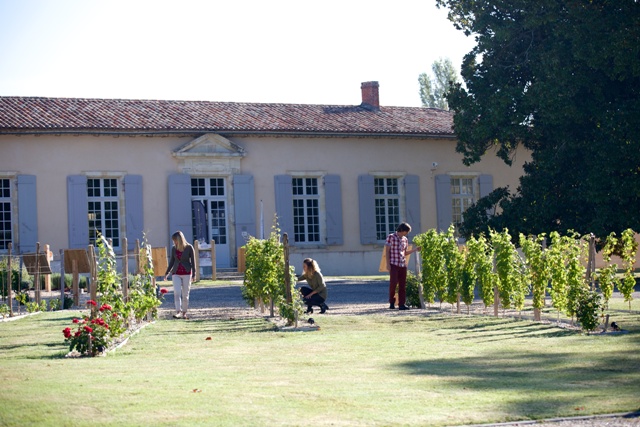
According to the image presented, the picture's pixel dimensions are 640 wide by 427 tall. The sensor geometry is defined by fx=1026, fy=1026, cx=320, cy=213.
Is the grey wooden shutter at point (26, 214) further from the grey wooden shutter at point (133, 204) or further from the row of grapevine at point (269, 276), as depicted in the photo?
the row of grapevine at point (269, 276)

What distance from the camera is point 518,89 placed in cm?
2361

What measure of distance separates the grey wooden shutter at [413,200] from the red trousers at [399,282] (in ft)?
46.3

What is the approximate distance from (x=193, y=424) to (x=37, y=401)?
4.34 ft

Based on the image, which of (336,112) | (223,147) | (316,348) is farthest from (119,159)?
(316,348)

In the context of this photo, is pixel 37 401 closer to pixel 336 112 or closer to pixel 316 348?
pixel 316 348

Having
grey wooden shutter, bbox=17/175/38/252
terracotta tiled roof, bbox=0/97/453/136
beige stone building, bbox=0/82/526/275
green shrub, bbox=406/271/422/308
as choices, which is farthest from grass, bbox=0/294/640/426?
terracotta tiled roof, bbox=0/97/453/136

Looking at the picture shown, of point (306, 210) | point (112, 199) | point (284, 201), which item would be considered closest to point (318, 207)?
point (306, 210)

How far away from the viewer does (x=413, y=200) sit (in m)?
29.8

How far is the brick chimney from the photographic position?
31.7m

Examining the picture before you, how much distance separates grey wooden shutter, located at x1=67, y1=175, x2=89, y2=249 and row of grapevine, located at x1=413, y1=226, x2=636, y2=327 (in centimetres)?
1251

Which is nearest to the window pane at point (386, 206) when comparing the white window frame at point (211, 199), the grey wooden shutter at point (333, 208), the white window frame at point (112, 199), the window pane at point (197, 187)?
the grey wooden shutter at point (333, 208)

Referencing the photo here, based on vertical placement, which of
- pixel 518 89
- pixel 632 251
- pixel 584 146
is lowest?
pixel 632 251

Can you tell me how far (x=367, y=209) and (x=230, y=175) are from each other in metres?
4.15

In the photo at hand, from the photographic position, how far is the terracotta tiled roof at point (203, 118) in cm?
2598
